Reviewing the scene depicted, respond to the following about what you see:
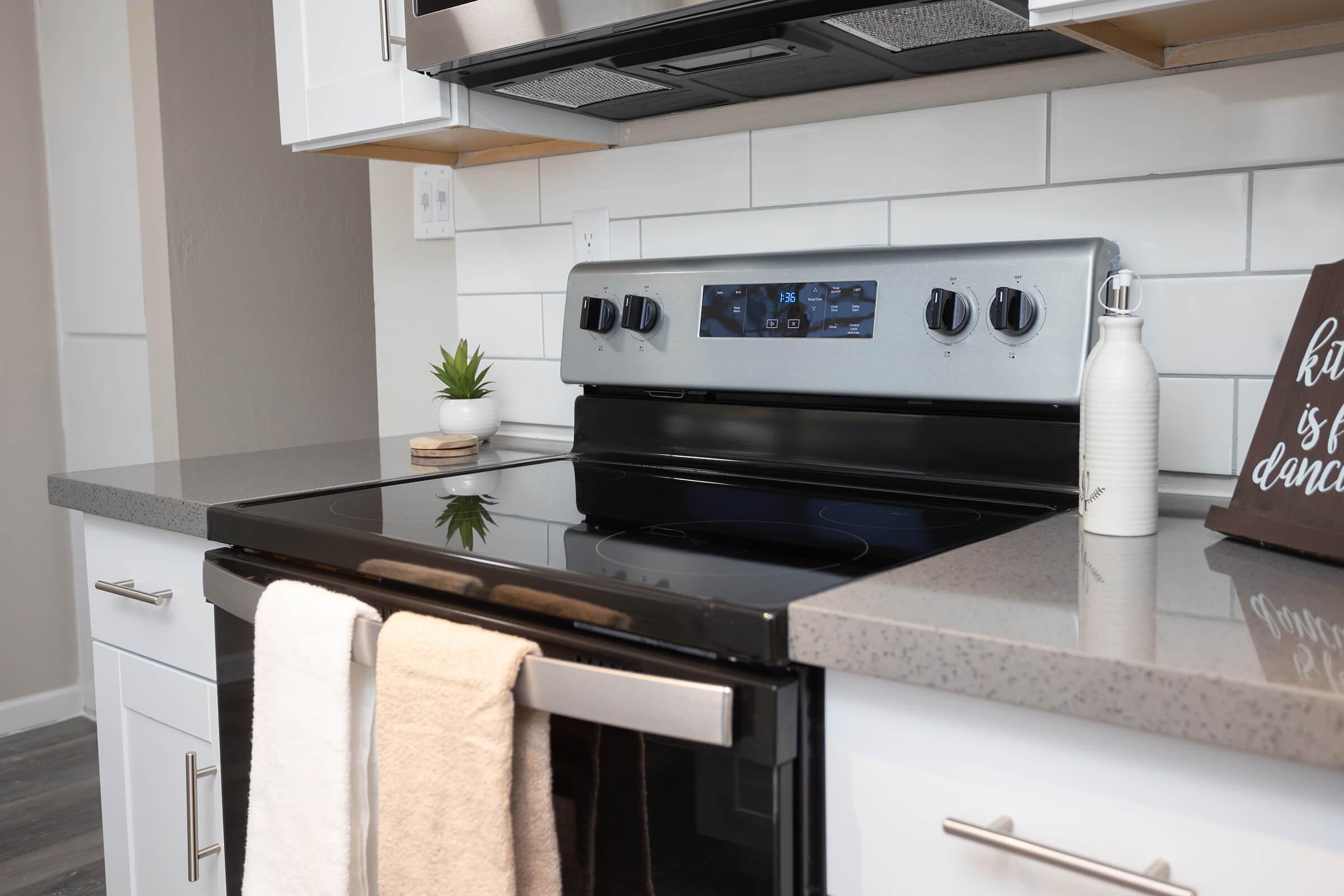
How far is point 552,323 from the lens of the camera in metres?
1.71

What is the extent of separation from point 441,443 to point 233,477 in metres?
0.29

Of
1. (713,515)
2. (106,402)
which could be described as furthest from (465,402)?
(106,402)

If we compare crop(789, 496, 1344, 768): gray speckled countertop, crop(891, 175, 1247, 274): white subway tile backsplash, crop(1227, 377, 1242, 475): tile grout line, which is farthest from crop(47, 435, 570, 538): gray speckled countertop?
crop(1227, 377, 1242, 475): tile grout line

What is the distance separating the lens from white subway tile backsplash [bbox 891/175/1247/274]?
108 cm

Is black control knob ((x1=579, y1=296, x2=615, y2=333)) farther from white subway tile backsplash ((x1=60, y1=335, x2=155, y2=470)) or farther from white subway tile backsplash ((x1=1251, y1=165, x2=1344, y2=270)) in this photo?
white subway tile backsplash ((x1=60, y1=335, x2=155, y2=470))

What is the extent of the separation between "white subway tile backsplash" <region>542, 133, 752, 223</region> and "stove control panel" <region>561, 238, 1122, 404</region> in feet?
0.42

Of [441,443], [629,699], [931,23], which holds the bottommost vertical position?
[629,699]

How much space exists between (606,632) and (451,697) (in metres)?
0.14

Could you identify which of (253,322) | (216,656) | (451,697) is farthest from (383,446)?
(253,322)

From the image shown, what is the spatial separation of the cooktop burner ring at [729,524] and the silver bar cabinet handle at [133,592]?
2.11 ft

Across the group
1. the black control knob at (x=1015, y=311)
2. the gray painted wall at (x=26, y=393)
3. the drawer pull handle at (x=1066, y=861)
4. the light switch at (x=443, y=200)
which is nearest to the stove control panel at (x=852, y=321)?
the black control knob at (x=1015, y=311)

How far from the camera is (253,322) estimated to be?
305 centimetres

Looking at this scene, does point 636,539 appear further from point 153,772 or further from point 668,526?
point 153,772

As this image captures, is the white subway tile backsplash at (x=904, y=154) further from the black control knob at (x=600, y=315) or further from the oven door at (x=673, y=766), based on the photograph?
the oven door at (x=673, y=766)
